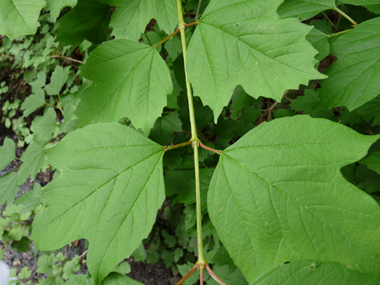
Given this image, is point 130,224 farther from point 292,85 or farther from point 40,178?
point 40,178

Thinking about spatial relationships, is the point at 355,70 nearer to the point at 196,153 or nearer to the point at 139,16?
the point at 196,153

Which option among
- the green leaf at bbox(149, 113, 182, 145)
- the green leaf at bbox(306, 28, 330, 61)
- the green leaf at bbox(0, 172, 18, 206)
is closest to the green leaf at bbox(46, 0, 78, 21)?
the green leaf at bbox(149, 113, 182, 145)

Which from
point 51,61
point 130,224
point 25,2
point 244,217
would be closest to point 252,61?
point 244,217

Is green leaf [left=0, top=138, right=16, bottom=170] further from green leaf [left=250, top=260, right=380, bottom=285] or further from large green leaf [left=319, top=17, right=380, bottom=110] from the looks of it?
large green leaf [left=319, top=17, right=380, bottom=110]

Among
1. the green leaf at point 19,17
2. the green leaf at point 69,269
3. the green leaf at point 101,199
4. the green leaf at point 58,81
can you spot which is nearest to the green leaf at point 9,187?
the green leaf at point 58,81

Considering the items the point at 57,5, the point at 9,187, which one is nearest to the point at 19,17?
the point at 57,5

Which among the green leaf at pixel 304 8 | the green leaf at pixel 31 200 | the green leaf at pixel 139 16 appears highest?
the green leaf at pixel 139 16

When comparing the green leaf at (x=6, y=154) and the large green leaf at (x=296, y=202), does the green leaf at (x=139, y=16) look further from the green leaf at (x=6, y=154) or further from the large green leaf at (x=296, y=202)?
the green leaf at (x=6, y=154)
